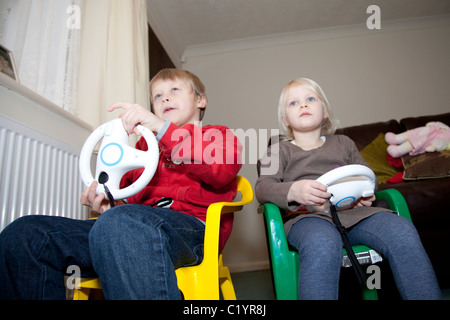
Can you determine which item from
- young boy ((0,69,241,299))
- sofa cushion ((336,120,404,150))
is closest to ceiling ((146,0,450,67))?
sofa cushion ((336,120,404,150))

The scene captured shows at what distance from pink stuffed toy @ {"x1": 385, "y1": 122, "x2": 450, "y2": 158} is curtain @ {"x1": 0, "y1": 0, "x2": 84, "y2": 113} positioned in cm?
181

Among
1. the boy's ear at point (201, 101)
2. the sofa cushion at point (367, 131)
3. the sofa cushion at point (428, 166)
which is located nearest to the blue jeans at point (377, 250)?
the boy's ear at point (201, 101)

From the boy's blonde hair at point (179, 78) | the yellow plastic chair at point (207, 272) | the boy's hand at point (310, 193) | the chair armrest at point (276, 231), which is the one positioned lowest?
the yellow plastic chair at point (207, 272)

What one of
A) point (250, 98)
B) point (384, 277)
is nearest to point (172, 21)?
point (250, 98)

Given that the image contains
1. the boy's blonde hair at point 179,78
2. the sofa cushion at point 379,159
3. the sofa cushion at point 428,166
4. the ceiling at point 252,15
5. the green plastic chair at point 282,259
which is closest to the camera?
the green plastic chair at point 282,259

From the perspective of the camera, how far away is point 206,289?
0.66 m

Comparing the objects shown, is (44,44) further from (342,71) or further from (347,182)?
(342,71)

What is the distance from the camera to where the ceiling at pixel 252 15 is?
96.7 inches

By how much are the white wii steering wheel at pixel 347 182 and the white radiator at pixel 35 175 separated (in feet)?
2.93

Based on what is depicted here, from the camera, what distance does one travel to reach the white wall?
271 centimetres

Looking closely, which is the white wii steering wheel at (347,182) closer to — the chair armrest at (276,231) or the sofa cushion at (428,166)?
the chair armrest at (276,231)
